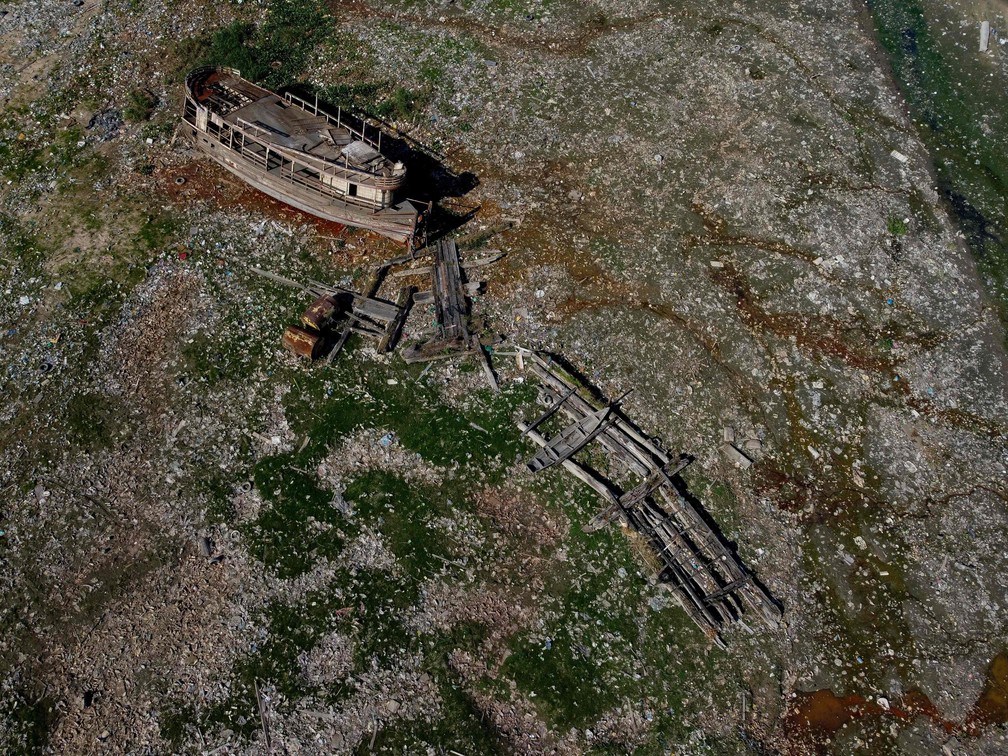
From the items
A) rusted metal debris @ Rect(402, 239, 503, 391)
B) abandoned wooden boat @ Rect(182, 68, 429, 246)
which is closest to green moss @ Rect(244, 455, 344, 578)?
rusted metal debris @ Rect(402, 239, 503, 391)

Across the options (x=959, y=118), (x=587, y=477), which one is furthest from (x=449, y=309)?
(x=959, y=118)

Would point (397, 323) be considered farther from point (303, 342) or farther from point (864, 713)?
point (864, 713)

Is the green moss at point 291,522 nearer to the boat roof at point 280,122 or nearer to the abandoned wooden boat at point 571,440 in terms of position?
the abandoned wooden boat at point 571,440

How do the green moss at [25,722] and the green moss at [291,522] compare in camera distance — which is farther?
the green moss at [291,522]

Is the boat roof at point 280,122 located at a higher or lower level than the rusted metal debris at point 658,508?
higher

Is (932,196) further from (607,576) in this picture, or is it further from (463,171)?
(607,576)

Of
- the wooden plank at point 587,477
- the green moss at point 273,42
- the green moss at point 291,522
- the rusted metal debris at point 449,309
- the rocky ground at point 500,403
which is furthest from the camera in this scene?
the green moss at point 273,42

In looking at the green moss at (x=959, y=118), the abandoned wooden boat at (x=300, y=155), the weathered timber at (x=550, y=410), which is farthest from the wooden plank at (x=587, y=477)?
the green moss at (x=959, y=118)

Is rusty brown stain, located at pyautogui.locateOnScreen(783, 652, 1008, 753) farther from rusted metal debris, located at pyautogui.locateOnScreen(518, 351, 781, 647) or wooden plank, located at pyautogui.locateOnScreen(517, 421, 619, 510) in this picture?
wooden plank, located at pyautogui.locateOnScreen(517, 421, 619, 510)
